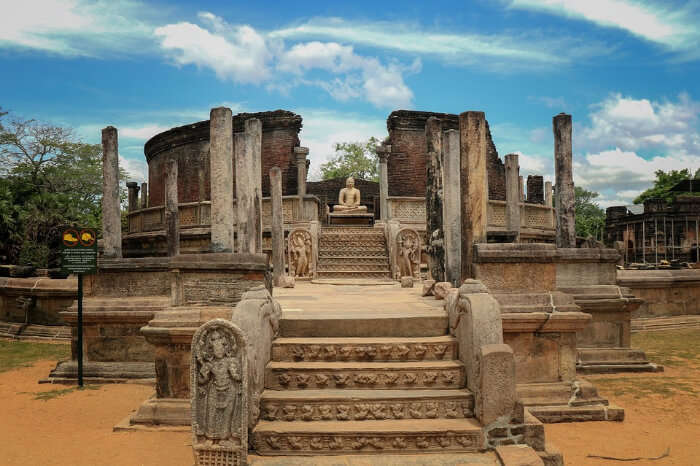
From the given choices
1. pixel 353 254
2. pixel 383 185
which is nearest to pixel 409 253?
pixel 353 254

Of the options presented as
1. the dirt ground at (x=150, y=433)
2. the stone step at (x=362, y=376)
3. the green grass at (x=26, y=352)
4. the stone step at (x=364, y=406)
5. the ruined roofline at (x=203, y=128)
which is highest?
the ruined roofline at (x=203, y=128)

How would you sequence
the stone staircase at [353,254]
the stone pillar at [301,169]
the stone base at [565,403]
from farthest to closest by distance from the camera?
the stone pillar at [301,169], the stone staircase at [353,254], the stone base at [565,403]

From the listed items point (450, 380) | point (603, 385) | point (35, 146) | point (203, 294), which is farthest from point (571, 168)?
point (35, 146)

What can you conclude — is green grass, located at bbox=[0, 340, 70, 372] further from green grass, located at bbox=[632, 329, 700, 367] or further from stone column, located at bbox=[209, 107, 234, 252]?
green grass, located at bbox=[632, 329, 700, 367]

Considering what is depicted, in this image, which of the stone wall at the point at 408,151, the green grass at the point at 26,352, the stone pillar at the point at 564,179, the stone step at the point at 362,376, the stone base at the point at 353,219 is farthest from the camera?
the stone wall at the point at 408,151

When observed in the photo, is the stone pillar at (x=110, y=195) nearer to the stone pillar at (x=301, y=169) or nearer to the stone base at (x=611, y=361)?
the stone base at (x=611, y=361)

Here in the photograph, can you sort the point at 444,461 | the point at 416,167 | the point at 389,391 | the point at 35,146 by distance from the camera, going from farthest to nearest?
1. the point at 35,146
2. the point at 416,167
3. the point at 389,391
4. the point at 444,461

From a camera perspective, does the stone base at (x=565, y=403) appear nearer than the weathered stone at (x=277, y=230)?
Yes

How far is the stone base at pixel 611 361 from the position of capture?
7.72 metres

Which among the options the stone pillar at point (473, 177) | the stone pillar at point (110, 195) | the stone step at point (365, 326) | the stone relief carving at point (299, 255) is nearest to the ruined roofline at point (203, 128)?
the stone relief carving at point (299, 255)

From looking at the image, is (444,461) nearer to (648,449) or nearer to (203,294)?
(648,449)

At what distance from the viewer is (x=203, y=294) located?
17.8 feet

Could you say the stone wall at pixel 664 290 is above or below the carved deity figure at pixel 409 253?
below

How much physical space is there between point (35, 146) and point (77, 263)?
23.8 meters
